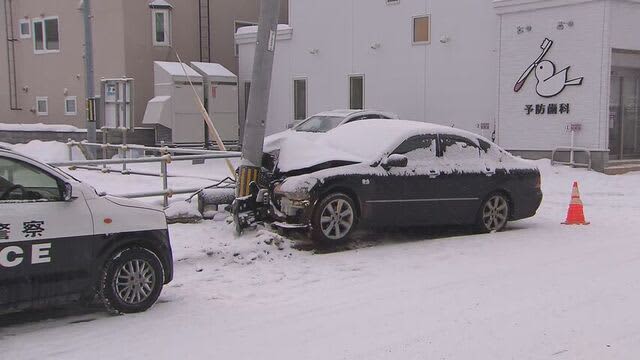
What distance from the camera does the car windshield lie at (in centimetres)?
1835

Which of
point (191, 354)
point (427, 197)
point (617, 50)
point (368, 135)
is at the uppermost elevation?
point (617, 50)

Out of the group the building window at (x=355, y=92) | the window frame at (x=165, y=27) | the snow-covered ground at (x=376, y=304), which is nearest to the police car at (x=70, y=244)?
the snow-covered ground at (x=376, y=304)

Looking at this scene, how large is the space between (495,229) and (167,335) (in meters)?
6.54

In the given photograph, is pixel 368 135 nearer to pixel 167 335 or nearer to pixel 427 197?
pixel 427 197

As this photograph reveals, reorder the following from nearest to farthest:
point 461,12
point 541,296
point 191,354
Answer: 1. point 191,354
2. point 541,296
3. point 461,12

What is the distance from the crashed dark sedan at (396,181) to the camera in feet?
31.4

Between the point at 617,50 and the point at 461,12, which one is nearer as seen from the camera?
the point at 617,50

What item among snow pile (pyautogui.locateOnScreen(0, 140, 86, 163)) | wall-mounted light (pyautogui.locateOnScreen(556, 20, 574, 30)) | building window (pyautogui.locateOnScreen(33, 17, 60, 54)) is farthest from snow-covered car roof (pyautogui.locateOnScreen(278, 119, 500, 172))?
building window (pyautogui.locateOnScreen(33, 17, 60, 54))

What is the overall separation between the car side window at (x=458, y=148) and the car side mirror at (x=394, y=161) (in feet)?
3.37

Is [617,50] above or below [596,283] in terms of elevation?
above

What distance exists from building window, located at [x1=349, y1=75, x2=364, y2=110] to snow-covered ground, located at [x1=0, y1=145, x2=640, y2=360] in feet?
43.2

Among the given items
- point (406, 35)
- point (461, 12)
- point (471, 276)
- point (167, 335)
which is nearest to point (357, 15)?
point (406, 35)

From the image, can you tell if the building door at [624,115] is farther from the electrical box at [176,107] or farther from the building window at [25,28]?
the building window at [25,28]

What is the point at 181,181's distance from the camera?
1536cm
